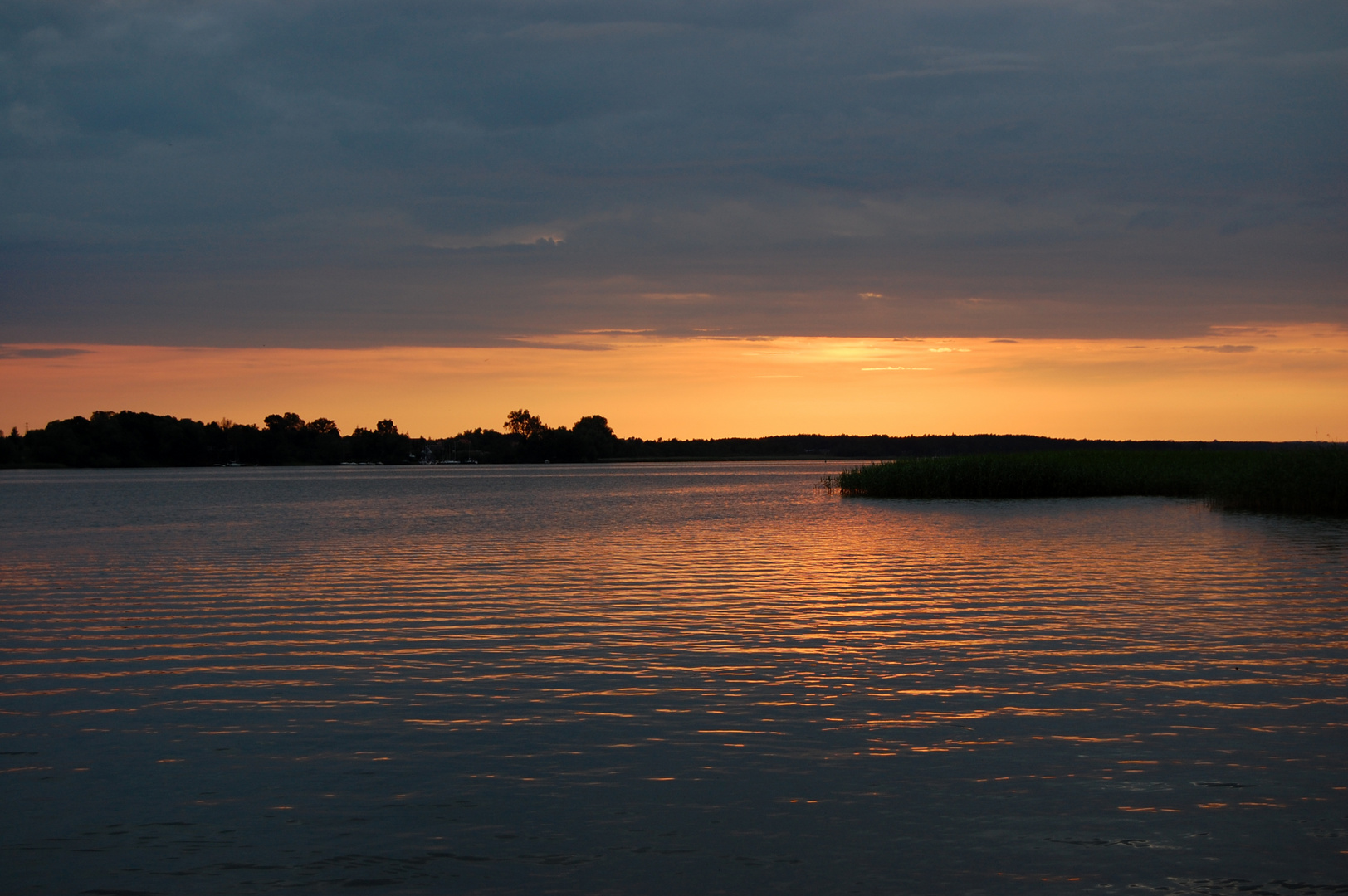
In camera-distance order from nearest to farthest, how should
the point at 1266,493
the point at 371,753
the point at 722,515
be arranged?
the point at 371,753 → the point at 1266,493 → the point at 722,515

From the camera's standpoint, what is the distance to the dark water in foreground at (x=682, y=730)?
27.3ft

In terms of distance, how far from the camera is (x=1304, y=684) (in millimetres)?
14266

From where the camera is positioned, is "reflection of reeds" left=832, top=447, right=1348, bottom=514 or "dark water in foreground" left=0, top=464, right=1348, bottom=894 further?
"reflection of reeds" left=832, top=447, right=1348, bottom=514

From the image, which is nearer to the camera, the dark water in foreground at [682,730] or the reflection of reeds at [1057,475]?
the dark water in foreground at [682,730]

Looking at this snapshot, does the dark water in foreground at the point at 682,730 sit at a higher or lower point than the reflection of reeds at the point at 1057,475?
lower

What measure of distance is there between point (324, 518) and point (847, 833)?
51.2 metres

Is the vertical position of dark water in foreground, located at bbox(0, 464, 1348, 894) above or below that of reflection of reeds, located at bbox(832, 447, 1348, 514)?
below

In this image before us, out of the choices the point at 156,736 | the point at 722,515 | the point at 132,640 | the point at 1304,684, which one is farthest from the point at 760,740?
the point at 722,515

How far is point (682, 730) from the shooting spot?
12.1 metres

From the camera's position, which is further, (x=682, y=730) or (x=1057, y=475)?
(x=1057, y=475)

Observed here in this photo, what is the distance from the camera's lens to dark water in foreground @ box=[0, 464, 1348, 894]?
8.31m

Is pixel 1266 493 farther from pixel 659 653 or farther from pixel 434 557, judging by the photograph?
pixel 659 653

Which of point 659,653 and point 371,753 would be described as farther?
point 659,653

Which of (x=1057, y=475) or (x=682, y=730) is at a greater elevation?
(x=1057, y=475)
